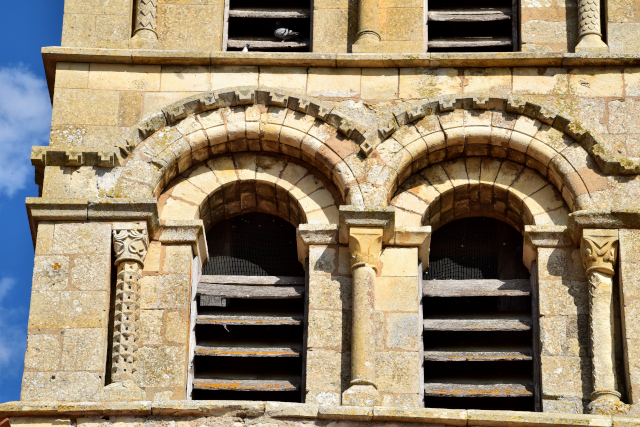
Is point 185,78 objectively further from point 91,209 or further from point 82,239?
point 82,239

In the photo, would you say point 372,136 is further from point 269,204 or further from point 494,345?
point 494,345

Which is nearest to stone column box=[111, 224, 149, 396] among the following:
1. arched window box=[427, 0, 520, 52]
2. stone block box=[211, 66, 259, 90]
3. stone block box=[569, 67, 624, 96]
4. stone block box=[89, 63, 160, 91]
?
stone block box=[89, 63, 160, 91]

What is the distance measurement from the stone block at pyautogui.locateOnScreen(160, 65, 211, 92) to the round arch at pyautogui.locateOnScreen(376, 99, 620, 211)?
1893 millimetres

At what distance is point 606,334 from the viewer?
1513cm

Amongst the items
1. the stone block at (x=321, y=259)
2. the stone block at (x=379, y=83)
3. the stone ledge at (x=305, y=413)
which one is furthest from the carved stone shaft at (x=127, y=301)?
the stone block at (x=379, y=83)

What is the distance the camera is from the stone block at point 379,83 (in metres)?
16.6

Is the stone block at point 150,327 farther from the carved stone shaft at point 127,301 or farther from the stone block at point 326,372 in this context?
the stone block at point 326,372

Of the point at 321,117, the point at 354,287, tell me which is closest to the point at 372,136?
the point at 321,117

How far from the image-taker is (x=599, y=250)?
15422 millimetres

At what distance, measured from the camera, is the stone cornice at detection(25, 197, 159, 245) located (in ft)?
51.6

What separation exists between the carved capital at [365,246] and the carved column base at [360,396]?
1245 millimetres

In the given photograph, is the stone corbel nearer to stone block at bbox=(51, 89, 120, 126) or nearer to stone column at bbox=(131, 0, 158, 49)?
stone block at bbox=(51, 89, 120, 126)

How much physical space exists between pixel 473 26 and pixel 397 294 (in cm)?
348

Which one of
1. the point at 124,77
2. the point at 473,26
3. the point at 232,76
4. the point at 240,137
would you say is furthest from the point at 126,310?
the point at 473,26
